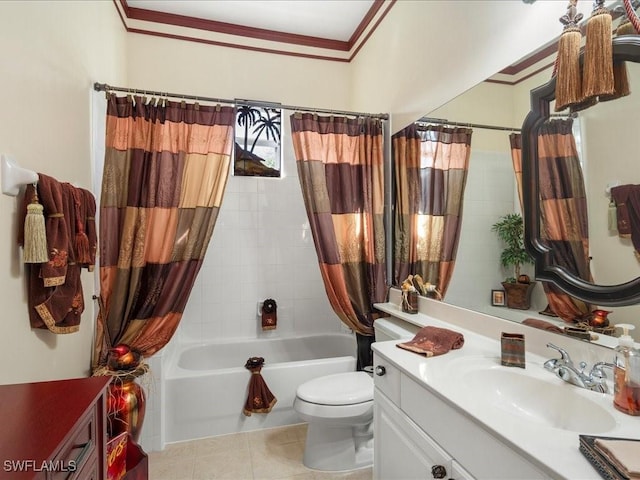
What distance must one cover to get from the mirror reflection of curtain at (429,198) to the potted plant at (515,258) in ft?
1.10

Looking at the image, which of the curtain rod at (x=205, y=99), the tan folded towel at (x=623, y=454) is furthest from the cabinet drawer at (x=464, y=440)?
the curtain rod at (x=205, y=99)

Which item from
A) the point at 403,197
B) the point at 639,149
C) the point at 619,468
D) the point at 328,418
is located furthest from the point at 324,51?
the point at 619,468

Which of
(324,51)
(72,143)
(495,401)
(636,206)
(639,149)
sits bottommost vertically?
(495,401)

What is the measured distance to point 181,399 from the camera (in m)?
2.14

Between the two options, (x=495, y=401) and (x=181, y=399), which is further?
(x=181, y=399)

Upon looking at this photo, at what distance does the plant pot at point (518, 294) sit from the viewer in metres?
1.34

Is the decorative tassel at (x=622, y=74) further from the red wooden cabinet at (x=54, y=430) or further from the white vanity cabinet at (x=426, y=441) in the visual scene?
the red wooden cabinet at (x=54, y=430)

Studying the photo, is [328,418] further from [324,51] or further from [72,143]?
[324,51]

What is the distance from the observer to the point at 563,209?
46.9 inches

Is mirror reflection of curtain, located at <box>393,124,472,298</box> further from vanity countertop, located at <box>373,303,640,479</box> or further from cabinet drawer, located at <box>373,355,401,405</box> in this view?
cabinet drawer, located at <box>373,355,401,405</box>

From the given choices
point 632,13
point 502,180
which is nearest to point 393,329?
point 502,180

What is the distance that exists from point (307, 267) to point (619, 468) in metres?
2.66

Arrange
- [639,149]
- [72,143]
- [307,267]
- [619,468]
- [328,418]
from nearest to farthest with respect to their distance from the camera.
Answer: [619,468] → [639,149] → [72,143] → [328,418] → [307,267]

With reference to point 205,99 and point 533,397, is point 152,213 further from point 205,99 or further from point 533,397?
point 533,397
